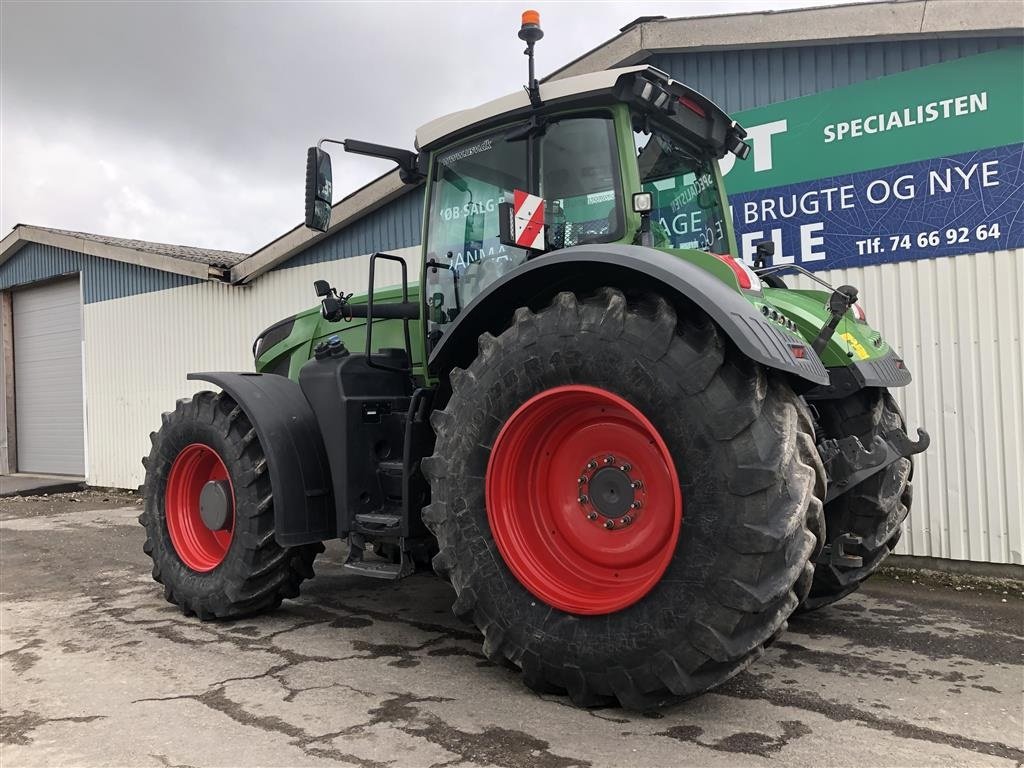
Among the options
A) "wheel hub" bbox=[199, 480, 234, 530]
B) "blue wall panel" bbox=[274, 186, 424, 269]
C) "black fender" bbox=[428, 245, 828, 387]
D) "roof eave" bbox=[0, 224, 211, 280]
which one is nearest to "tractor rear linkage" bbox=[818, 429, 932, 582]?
"black fender" bbox=[428, 245, 828, 387]

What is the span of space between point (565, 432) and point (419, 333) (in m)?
1.37

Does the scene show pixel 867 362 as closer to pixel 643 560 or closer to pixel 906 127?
pixel 643 560

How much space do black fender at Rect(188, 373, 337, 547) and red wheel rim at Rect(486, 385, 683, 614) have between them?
1.37 meters

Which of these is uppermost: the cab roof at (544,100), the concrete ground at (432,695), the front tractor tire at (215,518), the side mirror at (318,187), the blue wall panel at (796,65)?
the blue wall panel at (796,65)

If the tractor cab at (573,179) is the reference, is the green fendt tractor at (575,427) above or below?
below

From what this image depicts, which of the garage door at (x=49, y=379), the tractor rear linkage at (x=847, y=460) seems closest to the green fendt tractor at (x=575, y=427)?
the tractor rear linkage at (x=847, y=460)

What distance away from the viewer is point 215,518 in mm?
4555

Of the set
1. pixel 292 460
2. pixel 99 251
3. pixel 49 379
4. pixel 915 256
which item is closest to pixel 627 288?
pixel 292 460

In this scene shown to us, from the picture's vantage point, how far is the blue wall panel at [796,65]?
222 inches

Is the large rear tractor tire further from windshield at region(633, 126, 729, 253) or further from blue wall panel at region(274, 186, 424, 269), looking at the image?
blue wall panel at region(274, 186, 424, 269)

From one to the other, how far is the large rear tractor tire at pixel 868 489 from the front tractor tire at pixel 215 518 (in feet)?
9.56

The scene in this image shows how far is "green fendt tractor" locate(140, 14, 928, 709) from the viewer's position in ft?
9.04

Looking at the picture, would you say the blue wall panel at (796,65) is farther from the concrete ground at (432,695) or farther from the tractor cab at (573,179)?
the concrete ground at (432,695)

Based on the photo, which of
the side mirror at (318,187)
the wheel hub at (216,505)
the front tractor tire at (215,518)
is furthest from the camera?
the wheel hub at (216,505)
